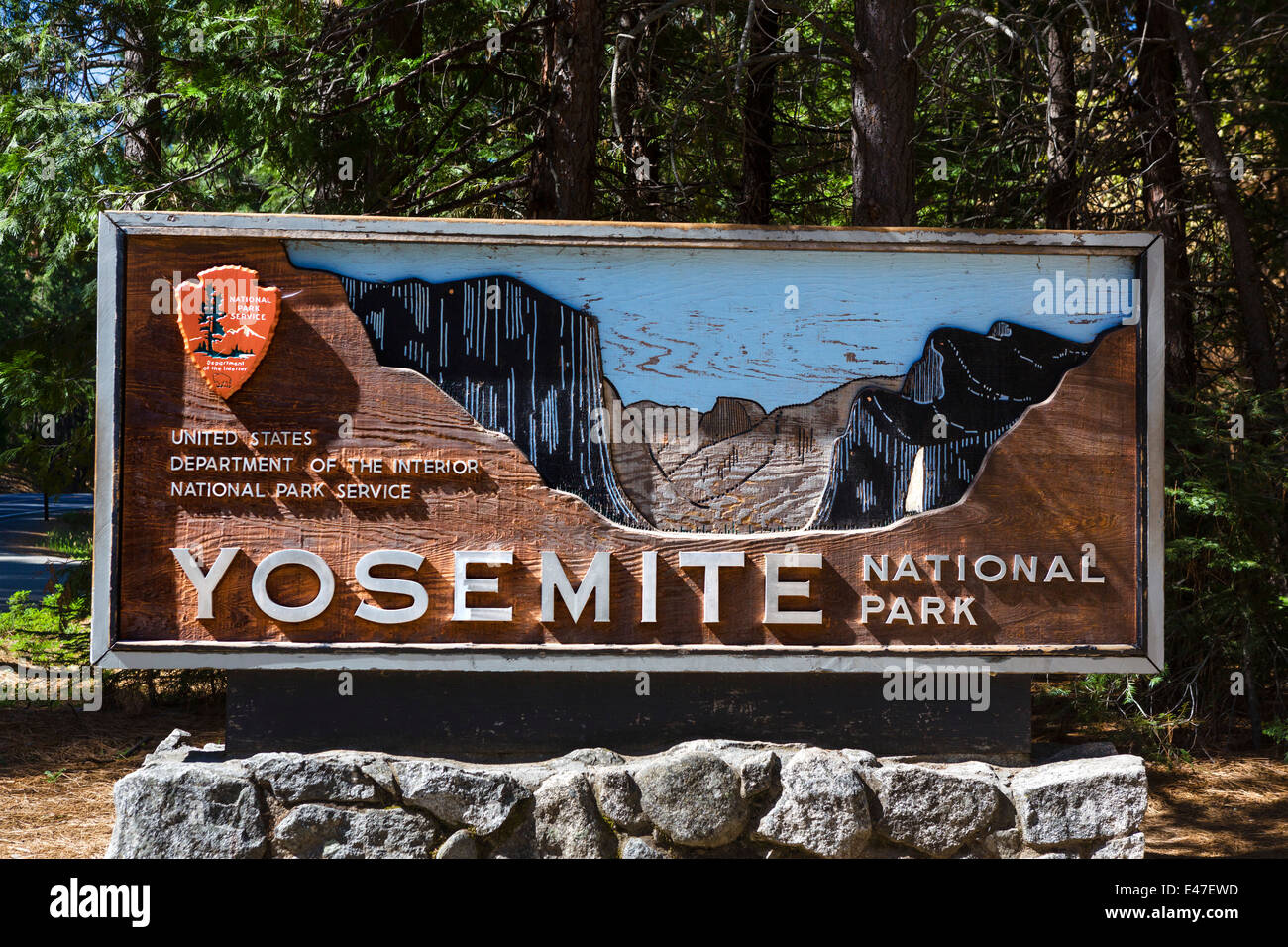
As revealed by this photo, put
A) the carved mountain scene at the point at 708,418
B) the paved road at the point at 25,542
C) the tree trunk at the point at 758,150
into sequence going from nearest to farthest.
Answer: the carved mountain scene at the point at 708,418 < the tree trunk at the point at 758,150 < the paved road at the point at 25,542

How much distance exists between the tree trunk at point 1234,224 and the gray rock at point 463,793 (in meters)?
5.87

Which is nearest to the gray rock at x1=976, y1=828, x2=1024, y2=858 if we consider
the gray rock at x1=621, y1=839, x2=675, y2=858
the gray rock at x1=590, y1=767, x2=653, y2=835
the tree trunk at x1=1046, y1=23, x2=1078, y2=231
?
the gray rock at x1=621, y1=839, x2=675, y2=858

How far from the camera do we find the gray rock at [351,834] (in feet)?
13.5

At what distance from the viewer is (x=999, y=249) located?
435 centimetres

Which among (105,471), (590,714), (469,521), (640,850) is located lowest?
(640,850)

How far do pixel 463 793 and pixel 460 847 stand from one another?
0.22 meters

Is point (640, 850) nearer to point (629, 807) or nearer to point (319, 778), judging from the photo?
point (629, 807)

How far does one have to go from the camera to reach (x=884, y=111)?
18.0ft

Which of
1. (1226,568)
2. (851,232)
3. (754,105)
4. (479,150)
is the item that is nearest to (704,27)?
(754,105)

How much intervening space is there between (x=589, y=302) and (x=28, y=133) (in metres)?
4.71

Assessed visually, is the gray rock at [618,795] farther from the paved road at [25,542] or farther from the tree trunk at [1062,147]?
the paved road at [25,542]

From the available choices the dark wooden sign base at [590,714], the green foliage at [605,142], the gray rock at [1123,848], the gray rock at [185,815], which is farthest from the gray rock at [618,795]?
the green foliage at [605,142]

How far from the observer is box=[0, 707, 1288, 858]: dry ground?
547 cm

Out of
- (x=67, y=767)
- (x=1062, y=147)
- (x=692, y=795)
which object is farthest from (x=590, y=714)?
(x=1062, y=147)
